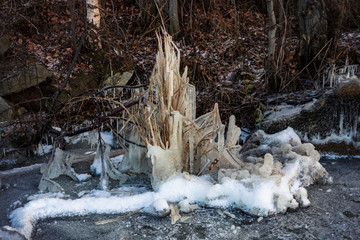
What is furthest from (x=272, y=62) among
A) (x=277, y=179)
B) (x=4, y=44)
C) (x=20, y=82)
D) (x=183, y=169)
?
(x=4, y=44)

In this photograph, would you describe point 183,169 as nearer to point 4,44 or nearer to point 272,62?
point 272,62

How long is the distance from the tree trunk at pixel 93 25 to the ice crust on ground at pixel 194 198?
17.3ft

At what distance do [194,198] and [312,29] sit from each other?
16.2 feet

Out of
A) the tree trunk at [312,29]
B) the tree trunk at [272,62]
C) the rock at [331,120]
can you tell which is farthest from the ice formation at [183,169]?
the tree trunk at [312,29]

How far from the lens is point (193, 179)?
10.3ft

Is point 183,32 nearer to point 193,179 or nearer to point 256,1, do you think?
point 256,1

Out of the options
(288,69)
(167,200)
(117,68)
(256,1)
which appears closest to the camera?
(167,200)

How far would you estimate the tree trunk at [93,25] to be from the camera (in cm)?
770

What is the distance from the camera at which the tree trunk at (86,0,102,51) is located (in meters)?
7.70

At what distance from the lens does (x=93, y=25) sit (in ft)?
25.6

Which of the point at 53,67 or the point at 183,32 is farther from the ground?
the point at 183,32

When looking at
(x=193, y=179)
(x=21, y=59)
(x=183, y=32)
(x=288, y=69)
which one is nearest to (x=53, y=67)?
(x=21, y=59)

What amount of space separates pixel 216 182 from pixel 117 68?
504 cm

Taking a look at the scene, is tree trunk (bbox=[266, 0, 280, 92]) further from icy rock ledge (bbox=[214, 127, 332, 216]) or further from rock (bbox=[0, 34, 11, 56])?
rock (bbox=[0, 34, 11, 56])
